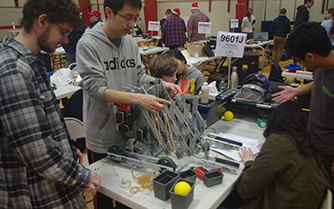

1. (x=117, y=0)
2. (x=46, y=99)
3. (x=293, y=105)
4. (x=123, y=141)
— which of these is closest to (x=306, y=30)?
(x=293, y=105)

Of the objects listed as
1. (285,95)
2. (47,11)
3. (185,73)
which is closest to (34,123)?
(47,11)

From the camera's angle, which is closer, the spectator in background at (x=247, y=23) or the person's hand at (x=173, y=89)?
the person's hand at (x=173, y=89)

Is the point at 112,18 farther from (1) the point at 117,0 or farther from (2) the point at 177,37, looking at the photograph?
(2) the point at 177,37

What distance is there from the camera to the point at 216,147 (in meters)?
1.70

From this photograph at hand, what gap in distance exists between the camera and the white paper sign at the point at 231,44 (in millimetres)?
3484

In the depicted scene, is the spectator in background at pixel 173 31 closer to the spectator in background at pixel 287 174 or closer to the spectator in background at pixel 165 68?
the spectator in background at pixel 165 68

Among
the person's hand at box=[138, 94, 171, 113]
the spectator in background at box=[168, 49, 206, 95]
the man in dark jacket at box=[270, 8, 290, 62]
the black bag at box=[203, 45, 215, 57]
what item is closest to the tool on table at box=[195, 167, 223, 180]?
the person's hand at box=[138, 94, 171, 113]

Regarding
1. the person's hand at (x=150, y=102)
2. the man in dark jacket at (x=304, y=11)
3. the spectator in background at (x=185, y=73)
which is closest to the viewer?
the person's hand at (x=150, y=102)

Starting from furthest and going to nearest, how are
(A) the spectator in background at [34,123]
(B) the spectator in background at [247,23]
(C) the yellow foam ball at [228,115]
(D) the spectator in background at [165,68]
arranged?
1. (B) the spectator in background at [247,23]
2. (D) the spectator in background at [165,68]
3. (C) the yellow foam ball at [228,115]
4. (A) the spectator in background at [34,123]

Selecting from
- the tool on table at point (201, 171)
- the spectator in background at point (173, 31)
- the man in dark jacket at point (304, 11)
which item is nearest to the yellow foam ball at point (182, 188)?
the tool on table at point (201, 171)

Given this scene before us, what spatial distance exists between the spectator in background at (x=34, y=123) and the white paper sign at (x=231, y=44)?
9.16ft

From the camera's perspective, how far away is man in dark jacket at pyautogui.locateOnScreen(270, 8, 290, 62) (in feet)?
24.1

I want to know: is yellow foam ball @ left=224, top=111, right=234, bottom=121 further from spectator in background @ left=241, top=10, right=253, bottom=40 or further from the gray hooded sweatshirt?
spectator in background @ left=241, top=10, right=253, bottom=40

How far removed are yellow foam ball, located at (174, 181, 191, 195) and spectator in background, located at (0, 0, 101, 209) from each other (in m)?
0.38
